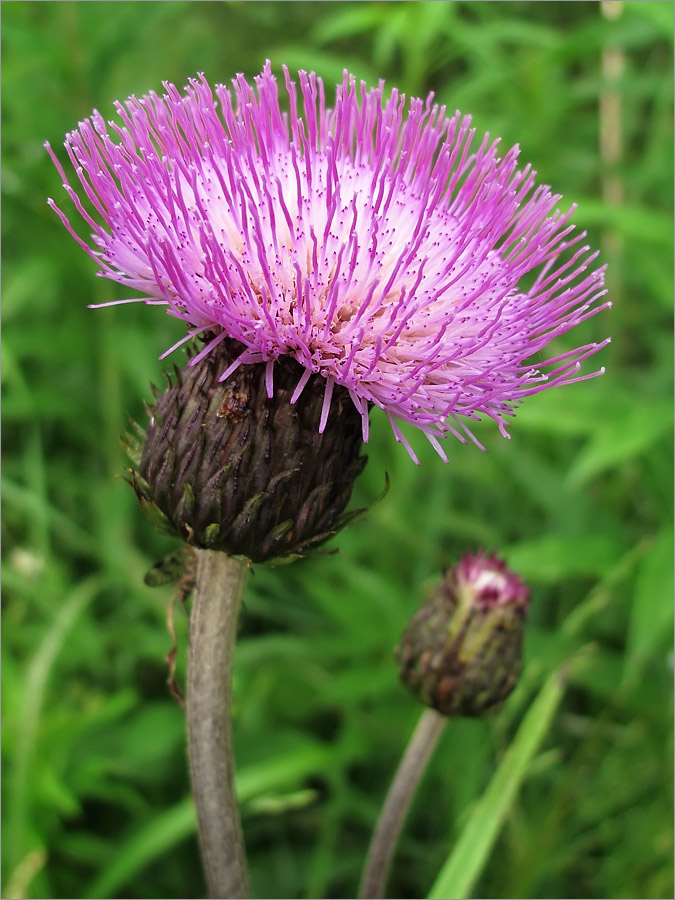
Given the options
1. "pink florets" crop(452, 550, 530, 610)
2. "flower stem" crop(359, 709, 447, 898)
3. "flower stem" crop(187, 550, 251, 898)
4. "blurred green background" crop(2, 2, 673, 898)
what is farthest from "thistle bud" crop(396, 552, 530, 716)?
"flower stem" crop(187, 550, 251, 898)

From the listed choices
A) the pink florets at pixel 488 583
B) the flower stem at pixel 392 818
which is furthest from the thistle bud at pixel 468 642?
the flower stem at pixel 392 818

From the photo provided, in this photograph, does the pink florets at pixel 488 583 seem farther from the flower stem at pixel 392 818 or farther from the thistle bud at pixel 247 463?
the thistle bud at pixel 247 463

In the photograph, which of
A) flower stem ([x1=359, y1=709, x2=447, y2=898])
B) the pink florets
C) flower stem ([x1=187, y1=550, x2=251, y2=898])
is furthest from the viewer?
the pink florets

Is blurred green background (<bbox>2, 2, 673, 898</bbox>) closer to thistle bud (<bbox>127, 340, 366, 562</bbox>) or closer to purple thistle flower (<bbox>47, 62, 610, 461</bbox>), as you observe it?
thistle bud (<bbox>127, 340, 366, 562</bbox>)

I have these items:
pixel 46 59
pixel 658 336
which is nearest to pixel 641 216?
pixel 658 336

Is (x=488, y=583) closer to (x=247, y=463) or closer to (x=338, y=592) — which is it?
(x=247, y=463)

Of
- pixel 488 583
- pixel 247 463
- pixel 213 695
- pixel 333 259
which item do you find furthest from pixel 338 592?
pixel 333 259

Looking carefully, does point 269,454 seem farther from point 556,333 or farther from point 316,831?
point 316,831

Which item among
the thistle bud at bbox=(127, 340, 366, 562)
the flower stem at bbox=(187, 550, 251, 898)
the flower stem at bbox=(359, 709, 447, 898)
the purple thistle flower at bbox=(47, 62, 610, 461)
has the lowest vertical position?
the flower stem at bbox=(359, 709, 447, 898)
